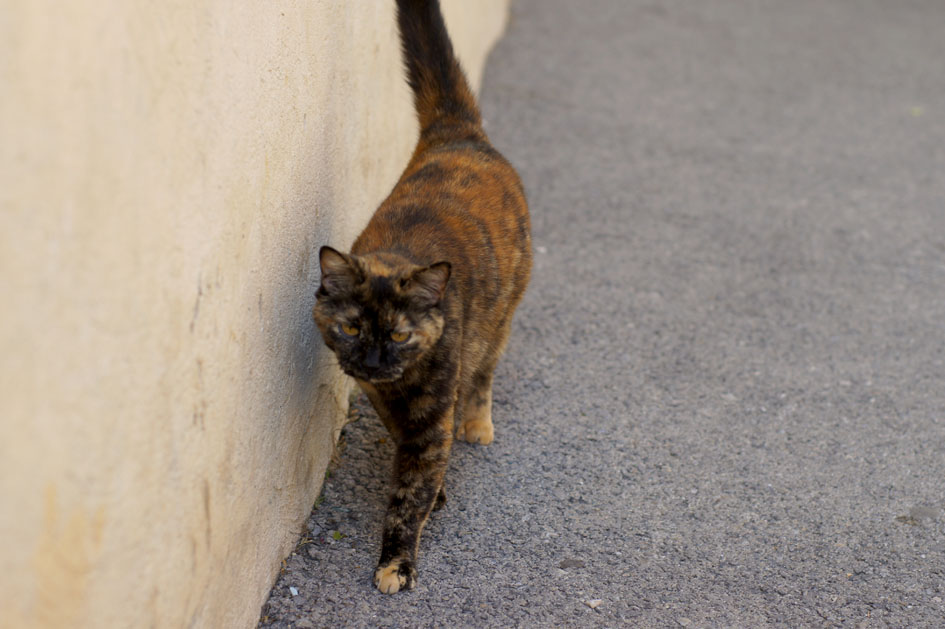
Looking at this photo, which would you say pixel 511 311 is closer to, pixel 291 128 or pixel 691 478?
pixel 691 478

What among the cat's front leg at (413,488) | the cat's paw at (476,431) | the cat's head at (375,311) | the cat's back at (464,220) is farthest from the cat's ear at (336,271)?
the cat's paw at (476,431)

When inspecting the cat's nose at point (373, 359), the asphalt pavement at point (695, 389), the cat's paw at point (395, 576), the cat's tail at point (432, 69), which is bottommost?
the cat's paw at point (395, 576)

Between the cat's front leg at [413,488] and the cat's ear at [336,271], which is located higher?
the cat's ear at [336,271]

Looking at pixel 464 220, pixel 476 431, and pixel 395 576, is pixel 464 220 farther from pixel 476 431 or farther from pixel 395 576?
pixel 395 576

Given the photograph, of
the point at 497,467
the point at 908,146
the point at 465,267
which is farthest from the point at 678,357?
the point at 908,146

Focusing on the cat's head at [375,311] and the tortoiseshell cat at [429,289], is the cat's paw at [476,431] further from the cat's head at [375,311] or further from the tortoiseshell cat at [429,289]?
the cat's head at [375,311]

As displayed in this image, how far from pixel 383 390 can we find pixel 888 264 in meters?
3.69

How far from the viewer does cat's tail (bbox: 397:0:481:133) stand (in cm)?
354

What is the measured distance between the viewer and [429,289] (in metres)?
2.70

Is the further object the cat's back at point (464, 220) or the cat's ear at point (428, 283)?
the cat's back at point (464, 220)

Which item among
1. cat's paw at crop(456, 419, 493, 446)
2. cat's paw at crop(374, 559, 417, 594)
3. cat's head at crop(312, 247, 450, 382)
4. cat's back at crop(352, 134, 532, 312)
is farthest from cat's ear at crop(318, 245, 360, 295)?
cat's paw at crop(456, 419, 493, 446)

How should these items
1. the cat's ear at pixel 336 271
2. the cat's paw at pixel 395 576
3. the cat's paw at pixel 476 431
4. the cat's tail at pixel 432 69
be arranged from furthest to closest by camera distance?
the cat's paw at pixel 476 431 → the cat's tail at pixel 432 69 → the cat's paw at pixel 395 576 → the cat's ear at pixel 336 271

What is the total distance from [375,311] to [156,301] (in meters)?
0.91

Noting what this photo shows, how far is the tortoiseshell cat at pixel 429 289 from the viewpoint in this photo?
268 cm
